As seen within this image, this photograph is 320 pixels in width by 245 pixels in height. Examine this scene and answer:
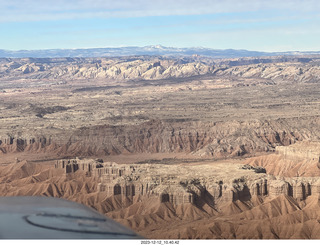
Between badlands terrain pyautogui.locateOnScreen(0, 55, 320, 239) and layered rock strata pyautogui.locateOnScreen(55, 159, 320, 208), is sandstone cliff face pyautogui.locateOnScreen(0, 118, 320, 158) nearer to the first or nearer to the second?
badlands terrain pyautogui.locateOnScreen(0, 55, 320, 239)

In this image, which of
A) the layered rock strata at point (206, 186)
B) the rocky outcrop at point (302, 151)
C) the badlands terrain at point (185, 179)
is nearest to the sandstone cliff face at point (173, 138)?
the badlands terrain at point (185, 179)

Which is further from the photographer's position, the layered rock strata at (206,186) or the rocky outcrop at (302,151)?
the rocky outcrop at (302,151)

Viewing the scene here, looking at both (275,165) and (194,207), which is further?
(275,165)

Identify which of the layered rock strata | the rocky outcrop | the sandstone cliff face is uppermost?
the layered rock strata

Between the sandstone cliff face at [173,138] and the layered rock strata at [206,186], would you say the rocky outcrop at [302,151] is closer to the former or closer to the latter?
the layered rock strata at [206,186]

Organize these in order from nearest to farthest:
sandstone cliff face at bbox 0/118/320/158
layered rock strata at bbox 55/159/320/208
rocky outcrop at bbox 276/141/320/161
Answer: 1. layered rock strata at bbox 55/159/320/208
2. rocky outcrop at bbox 276/141/320/161
3. sandstone cliff face at bbox 0/118/320/158

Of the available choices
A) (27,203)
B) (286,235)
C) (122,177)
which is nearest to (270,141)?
(122,177)

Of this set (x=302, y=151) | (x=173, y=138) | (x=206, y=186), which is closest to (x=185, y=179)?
(x=206, y=186)

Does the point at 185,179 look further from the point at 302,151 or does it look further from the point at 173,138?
the point at 173,138

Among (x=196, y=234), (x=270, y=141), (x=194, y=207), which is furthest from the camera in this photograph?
(x=270, y=141)

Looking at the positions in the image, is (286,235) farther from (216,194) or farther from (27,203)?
(27,203)

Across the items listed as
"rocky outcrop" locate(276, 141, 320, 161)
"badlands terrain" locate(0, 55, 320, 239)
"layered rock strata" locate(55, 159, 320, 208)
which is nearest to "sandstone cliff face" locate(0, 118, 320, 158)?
"badlands terrain" locate(0, 55, 320, 239)
